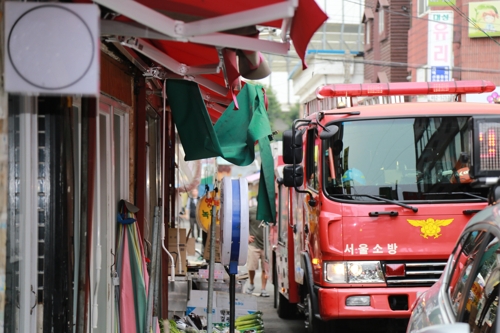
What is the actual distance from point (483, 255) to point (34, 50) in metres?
2.35

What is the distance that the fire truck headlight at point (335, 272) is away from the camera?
7.71 meters

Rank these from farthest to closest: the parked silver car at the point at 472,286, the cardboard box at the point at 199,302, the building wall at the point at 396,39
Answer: the building wall at the point at 396,39
the cardboard box at the point at 199,302
the parked silver car at the point at 472,286

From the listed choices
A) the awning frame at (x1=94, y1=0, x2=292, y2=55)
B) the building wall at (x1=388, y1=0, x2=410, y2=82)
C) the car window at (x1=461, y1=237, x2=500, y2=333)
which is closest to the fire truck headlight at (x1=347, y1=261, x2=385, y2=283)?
the car window at (x1=461, y1=237, x2=500, y2=333)

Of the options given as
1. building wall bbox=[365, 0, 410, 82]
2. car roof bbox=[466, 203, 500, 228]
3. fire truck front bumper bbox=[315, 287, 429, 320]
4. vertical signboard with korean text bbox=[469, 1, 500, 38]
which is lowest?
fire truck front bumper bbox=[315, 287, 429, 320]

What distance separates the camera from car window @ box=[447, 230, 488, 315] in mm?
3926

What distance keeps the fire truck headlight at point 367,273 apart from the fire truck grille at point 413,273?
0.07 m

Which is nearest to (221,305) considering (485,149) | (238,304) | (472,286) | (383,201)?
(238,304)

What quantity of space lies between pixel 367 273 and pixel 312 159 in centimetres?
159

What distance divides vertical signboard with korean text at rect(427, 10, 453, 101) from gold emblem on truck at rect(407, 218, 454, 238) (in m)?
13.8

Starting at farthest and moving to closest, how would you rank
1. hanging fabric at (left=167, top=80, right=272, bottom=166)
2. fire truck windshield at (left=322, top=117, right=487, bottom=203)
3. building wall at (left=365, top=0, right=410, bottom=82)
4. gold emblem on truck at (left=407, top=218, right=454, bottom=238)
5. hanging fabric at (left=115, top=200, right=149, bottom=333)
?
building wall at (left=365, top=0, right=410, bottom=82) → fire truck windshield at (left=322, top=117, right=487, bottom=203) → gold emblem on truck at (left=407, top=218, right=454, bottom=238) → hanging fabric at (left=167, top=80, right=272, bottom=166) → hanging fabric at (left=115, top=200, right=149, bottom=333)

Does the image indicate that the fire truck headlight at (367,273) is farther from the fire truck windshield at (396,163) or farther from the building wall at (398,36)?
the building wall at (398,36)

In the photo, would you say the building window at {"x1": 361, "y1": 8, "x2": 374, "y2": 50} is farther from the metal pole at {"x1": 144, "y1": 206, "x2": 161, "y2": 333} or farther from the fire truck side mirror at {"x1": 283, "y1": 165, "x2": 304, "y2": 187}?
the metal pole at {"x1": 144, "y1": 206, "x2": 161, "y2": 333}

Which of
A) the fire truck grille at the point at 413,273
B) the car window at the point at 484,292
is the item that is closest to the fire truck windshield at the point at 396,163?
the fire truck grille at the point at 413,273

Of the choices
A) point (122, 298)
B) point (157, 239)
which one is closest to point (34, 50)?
point (157, 239)
